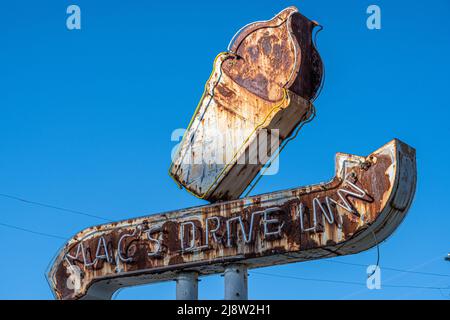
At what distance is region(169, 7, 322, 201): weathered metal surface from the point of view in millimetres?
20094

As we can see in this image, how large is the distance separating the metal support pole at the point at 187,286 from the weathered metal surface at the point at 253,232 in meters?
0.17

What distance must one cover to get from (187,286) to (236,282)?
1340mm

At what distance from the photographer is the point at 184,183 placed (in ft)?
70.9

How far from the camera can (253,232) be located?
19.9 meters

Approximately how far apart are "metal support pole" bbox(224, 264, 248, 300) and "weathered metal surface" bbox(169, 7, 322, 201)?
1.87 meters

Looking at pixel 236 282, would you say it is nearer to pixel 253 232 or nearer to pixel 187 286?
pixel 253 232

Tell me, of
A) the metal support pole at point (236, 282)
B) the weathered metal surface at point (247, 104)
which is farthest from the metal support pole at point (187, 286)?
the weathered metal surface at point (247, 104)

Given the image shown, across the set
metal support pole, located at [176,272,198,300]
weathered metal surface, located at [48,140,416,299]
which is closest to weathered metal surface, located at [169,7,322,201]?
weathered metal surface, located at [48,140,416,299]

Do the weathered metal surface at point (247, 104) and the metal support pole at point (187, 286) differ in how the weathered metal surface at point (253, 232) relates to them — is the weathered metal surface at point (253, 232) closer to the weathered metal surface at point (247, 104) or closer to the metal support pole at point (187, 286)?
the metal support pole at point (187, 286)

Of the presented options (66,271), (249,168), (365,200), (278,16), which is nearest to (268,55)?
(278,16)

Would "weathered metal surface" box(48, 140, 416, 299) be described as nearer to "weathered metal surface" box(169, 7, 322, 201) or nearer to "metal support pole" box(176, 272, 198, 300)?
"metal support pole" box(176, 272, 198, 300)

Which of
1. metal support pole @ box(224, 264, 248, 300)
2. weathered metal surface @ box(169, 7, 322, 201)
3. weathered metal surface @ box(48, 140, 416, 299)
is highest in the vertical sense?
weathered metal surface @ box(169, 7, 322, 201)
